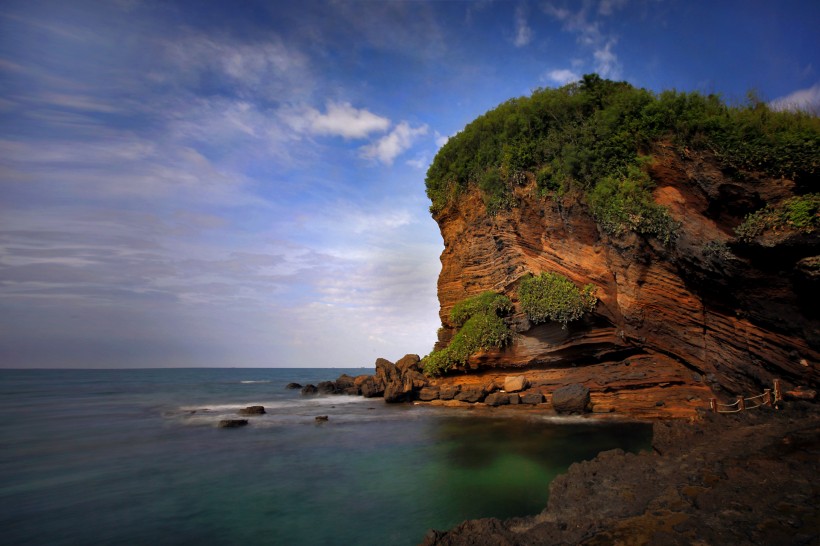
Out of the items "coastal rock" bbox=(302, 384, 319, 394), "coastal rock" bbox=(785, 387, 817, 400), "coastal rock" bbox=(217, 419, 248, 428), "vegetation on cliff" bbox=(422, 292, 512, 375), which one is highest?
"vegetation on cliff" bbox=(422, 292, 512, 375)

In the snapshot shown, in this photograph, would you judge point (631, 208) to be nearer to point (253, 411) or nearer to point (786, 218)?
point (786, 218)

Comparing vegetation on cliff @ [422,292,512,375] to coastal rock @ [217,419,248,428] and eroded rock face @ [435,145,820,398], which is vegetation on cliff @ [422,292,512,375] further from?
coastal rock @ [217,419,248,428]

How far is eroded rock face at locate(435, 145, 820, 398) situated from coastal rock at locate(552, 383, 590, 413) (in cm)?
190

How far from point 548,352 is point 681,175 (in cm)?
911

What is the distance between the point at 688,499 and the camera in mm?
5508

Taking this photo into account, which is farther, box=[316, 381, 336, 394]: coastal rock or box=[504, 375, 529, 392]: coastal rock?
box=[316, 381, 336, 394]: coastal rock

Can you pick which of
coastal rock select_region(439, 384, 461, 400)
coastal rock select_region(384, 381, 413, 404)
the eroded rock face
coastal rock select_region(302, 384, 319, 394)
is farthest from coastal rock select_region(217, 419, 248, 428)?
coastal rock select_region(302, 384, 319, 394)

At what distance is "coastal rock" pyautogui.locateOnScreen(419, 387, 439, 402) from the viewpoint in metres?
21.5

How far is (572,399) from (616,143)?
10.2 m

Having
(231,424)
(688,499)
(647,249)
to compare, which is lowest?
(231,424)

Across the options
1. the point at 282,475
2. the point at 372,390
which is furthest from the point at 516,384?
the point at 282,475

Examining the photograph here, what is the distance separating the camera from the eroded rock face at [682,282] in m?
11.2

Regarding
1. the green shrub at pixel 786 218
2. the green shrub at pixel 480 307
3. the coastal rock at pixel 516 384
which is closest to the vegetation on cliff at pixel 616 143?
the green shrub at pixel 786 218

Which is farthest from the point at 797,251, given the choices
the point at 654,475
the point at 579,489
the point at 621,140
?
the point at 579,489
